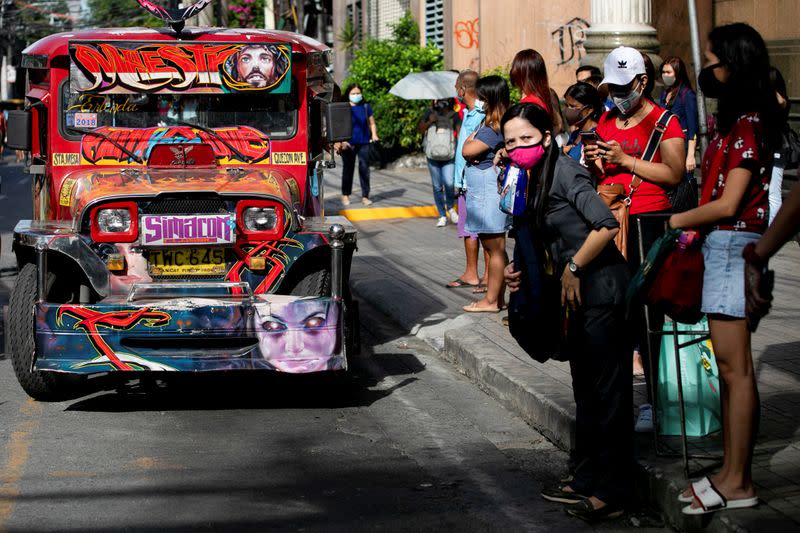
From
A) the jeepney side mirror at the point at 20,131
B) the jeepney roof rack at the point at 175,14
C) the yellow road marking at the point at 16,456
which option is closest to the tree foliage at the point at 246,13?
the jeepney roof rack at the point at 175,14

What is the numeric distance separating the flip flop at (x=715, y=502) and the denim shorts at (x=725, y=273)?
712mm

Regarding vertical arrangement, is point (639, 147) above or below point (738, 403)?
above

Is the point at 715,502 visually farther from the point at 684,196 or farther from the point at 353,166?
the point at 353,166

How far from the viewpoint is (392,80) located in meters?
26.6

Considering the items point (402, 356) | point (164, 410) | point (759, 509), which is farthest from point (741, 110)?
point (402, 356)

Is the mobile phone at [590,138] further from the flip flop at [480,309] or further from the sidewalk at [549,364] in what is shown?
the flip flop at [480,309]

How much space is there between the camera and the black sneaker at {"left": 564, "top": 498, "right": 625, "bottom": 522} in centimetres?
535

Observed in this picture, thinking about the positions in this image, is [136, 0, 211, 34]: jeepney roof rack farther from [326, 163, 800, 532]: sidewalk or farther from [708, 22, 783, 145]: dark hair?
[708, 22, 783, 145]: dark hair

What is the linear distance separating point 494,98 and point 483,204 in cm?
87

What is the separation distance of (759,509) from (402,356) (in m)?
4.71

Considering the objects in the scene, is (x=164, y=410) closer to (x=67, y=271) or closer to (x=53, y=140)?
(x=67, y=271)

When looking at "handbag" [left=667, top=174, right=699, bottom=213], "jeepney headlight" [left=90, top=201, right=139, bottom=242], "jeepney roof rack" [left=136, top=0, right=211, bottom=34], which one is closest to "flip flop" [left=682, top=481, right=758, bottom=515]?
"handbag" [left=667, top=174, right=699, bottom=213]

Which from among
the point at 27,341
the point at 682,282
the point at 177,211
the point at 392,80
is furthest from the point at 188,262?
the point at 392,80

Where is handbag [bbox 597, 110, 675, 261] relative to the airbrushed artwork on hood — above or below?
below
